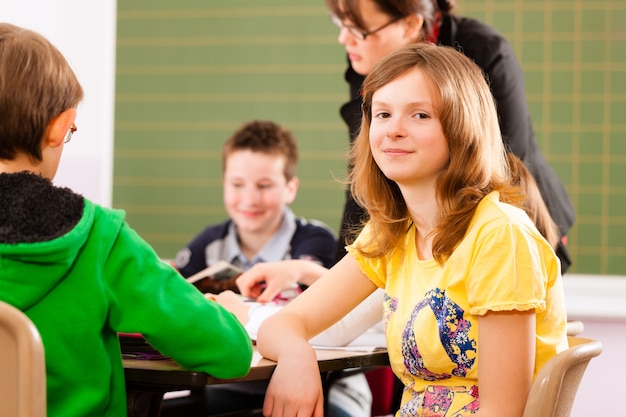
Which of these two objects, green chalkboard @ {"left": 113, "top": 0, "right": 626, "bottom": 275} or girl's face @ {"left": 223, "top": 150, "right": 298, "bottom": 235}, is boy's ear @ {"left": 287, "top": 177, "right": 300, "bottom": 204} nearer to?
girl's face @ {"left": 223, "top": 150, "right": 298, "bottom": 235}

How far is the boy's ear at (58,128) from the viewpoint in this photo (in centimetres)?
138

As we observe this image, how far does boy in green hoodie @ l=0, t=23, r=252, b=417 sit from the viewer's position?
1281 millimetres

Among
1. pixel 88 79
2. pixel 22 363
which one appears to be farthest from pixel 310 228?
pixel 22 363

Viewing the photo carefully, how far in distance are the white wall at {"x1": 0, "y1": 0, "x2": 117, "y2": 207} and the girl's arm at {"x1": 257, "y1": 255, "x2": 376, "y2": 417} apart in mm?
1690

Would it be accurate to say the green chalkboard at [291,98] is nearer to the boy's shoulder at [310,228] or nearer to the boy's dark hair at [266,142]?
the boy's dark hair at [266,142]

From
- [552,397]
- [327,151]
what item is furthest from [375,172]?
[327,151]

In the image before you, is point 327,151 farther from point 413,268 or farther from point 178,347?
point 178,347

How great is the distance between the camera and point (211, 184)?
3555mm

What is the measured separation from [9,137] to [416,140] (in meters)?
0.69

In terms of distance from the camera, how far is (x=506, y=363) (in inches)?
57.1

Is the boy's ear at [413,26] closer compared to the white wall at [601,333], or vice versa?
the boy's ear at [413,26]

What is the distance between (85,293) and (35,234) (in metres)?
0.12

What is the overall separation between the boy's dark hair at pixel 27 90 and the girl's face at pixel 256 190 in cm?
153

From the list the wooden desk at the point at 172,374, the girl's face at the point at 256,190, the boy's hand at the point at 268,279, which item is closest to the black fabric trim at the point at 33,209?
the wooden desk at the point at 172,374
